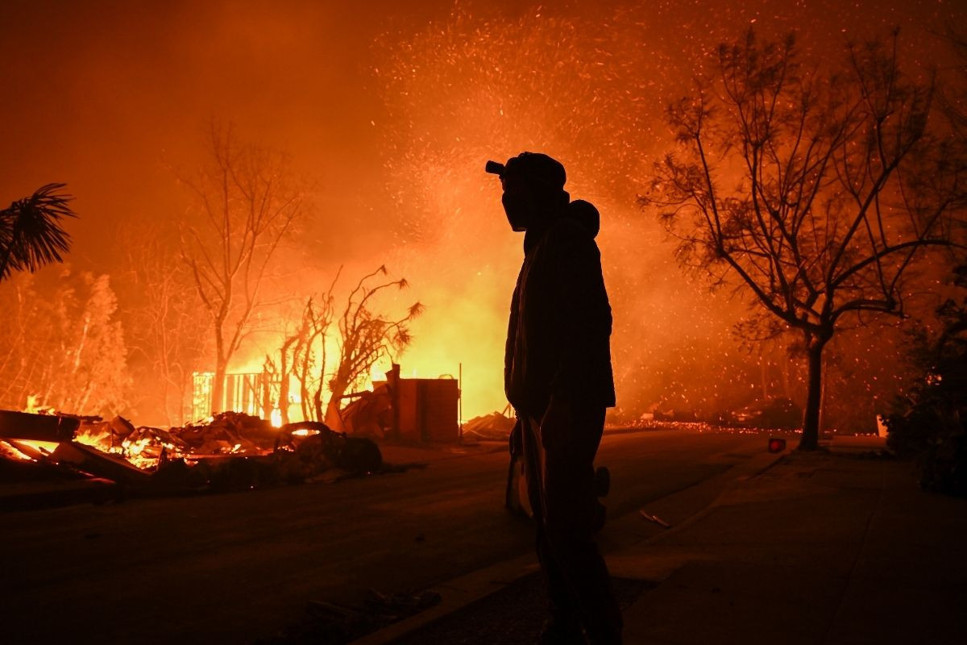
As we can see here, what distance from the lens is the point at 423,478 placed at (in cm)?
1109

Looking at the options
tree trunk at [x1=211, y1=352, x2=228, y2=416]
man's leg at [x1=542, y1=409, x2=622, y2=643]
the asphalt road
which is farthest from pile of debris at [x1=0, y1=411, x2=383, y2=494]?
tree trunk at [x1=211, y1=352, x2=228, y2=416]

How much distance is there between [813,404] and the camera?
16625 mm

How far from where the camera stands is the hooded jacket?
230 cm

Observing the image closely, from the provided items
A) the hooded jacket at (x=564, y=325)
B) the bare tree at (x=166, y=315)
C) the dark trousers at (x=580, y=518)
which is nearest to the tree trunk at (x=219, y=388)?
the bare tree at (x=166, y=315)

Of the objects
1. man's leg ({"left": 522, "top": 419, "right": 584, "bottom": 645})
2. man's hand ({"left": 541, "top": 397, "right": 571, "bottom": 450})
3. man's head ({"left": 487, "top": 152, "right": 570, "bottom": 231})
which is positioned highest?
man's head ({"left": 487, "top": 152, "right": 570, "bottom": 231})

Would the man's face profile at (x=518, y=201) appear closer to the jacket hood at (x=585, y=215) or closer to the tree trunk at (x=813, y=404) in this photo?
the jacket hood at (x=585, y=215)

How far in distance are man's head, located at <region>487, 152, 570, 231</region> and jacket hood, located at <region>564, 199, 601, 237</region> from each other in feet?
0.29

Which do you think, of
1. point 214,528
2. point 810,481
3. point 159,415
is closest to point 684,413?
point 810,481

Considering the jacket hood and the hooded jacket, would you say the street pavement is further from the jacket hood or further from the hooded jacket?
the jacket hood

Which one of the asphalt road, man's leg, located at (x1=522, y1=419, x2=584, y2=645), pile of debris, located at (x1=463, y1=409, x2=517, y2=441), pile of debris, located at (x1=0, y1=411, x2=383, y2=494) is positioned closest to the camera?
man's leg, located at (x1=522, y1=419, x2=584, y2=645)

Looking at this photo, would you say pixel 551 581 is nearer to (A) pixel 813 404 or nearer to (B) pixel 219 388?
(A) pixel 813 404

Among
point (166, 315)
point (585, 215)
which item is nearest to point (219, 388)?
point (166, 315)

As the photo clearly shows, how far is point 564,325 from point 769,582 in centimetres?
276

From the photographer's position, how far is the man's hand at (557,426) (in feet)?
7.39
